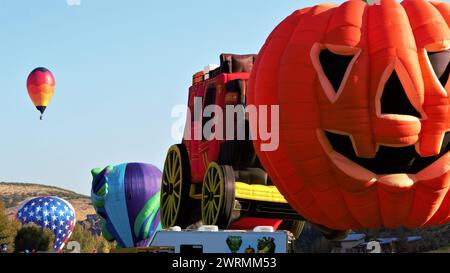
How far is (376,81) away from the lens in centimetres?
2078

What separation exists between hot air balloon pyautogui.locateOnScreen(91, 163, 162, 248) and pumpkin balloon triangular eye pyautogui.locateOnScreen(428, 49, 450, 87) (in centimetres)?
2432

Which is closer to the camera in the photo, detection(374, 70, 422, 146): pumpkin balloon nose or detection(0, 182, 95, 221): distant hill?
detection(374, 70, 422, 146): pumpkin balloon nose

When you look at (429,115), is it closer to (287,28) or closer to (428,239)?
(287,28)

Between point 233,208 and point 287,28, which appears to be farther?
point 233,208

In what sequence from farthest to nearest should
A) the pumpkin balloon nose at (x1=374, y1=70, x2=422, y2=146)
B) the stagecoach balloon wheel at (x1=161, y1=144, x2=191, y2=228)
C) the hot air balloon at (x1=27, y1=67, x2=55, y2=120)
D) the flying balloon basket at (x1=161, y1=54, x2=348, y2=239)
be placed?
the hot air balloon at (x1=27, y1=67, x2=55, y2=120) < the stagecoach balloon wheel at (x1=161, y1=144, x2=191, y2=228) < the flying balloon basket at (x1=161, y1=54, x2=348, y2=239) < the pumpkin balloon nose at (x1=374, y1=70, x2=422, y2=146)

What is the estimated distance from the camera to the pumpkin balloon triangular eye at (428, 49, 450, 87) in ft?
69.0

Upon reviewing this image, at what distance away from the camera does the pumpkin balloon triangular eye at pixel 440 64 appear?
2103 cm

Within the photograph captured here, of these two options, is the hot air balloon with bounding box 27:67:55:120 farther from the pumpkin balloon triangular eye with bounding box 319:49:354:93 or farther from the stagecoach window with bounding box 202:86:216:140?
the pumpkin balloon triangular eye with bounding box 319:49:354:93

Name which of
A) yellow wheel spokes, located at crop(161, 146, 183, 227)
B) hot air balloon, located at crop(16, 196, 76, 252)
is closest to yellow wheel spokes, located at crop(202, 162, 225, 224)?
yellow wheel spokes, located at crop(161, 146, 183, 227)

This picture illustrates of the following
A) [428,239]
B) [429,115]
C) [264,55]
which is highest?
[264,55]

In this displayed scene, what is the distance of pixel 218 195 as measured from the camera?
82.1ft

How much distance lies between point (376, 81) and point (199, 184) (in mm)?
8442

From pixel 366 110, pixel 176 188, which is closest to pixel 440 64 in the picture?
pixel 366 110

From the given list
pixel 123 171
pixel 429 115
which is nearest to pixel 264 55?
pixel 429 115
